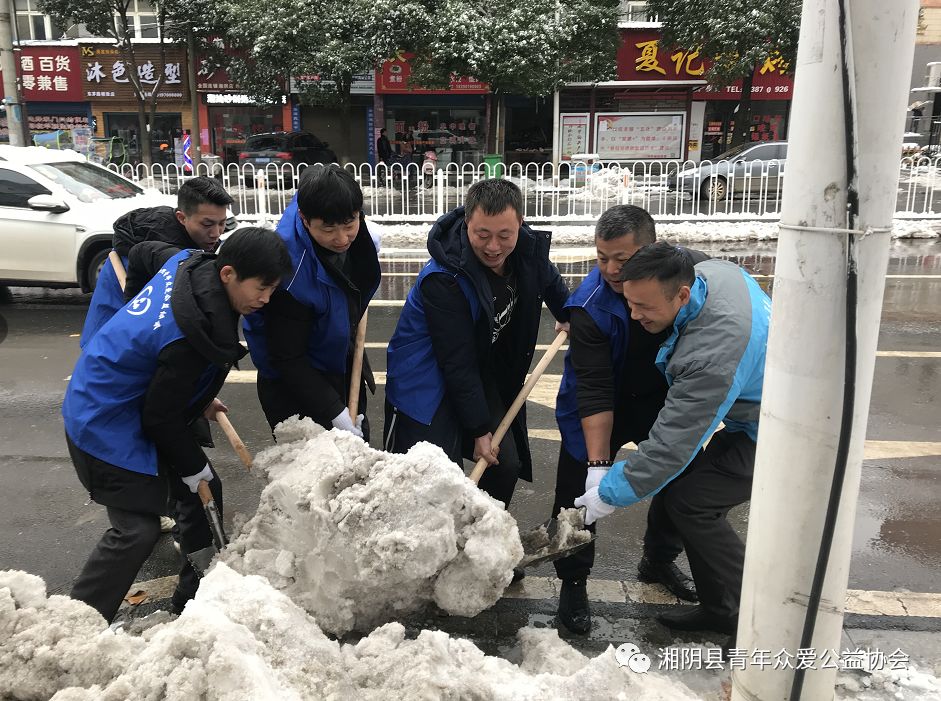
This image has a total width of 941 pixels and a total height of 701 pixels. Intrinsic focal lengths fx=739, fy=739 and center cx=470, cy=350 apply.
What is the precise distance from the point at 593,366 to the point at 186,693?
1734 millimetres

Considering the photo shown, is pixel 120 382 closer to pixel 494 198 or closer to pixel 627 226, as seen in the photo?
pixel 494 198

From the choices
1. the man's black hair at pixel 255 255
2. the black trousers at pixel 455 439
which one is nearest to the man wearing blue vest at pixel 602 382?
the black trousers at pixel 455 439

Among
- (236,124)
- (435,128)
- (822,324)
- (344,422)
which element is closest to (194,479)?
(344,422)

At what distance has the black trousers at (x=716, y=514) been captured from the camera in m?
2.66

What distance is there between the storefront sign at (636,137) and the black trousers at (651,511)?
62.2ft

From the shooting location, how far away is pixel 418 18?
16.7m

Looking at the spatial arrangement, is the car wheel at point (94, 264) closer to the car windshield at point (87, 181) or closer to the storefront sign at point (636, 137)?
the car windshield at point (87, 181)

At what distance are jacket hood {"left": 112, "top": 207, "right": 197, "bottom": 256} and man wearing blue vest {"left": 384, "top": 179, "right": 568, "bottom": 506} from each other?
1.18 m

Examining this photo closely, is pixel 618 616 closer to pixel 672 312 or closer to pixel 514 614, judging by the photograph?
pixel 514 614

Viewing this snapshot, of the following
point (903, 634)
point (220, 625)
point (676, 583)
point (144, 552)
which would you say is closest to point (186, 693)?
point (220, 625)

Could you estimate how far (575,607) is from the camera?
285 cm

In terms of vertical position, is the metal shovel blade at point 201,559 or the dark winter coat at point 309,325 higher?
the dark winter coat at point 309,325

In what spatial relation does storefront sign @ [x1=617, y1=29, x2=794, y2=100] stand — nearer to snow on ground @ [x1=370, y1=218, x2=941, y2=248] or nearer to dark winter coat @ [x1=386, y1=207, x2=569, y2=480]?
snow on ground @ [x1=370, y1=218, x2=941, y2=248]

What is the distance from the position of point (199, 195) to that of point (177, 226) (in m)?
0.20
